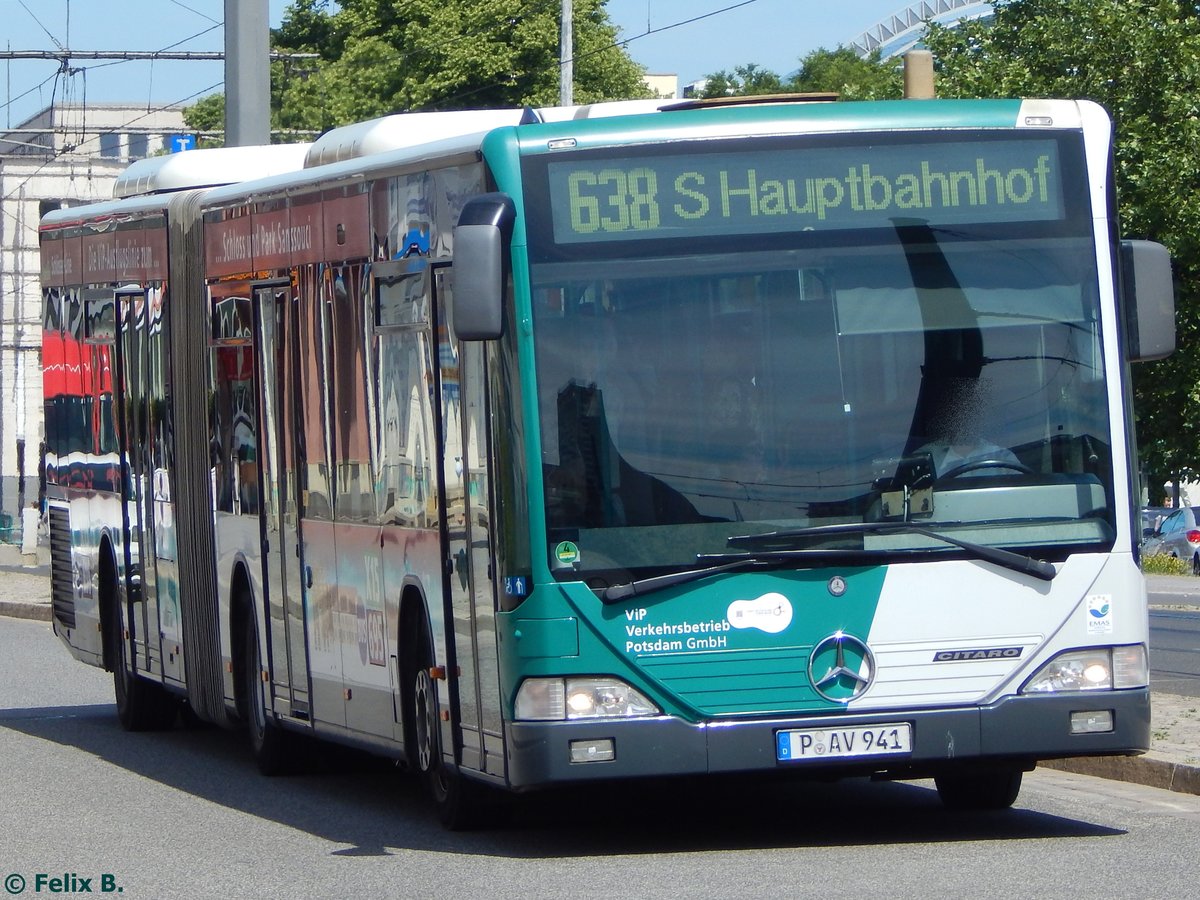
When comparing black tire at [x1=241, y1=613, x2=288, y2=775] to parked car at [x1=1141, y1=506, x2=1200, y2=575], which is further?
parked car at [x1=1141, y1=506, x2=1200, y2=575]

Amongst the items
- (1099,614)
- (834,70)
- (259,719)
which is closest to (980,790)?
(1099,614)

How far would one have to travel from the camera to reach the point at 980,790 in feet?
35.0

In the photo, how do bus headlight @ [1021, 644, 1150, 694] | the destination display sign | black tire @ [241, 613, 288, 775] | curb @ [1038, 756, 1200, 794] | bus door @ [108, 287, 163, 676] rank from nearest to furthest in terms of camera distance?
the destination display sign → bus headlight @ [1021, 644, 1150, 694] → curb @ [1038, 756, 1200, 794] → black tire @ [241, 613, 288, 775] → bus door @ [108, 287, 163, 676]

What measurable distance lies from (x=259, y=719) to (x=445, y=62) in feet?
162

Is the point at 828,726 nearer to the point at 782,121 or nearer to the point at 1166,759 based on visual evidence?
the point at 782,121

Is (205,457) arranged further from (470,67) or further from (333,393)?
(470,67)

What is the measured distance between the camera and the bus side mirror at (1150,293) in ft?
31.4

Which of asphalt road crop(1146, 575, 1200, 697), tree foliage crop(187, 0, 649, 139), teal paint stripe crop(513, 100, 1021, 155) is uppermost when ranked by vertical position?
tree foliage crop(187, 0, 649, 139)

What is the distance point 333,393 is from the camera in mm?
11609

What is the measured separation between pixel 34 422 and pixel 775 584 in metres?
74.2

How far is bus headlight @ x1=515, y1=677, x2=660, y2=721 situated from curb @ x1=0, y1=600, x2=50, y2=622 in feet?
71.2

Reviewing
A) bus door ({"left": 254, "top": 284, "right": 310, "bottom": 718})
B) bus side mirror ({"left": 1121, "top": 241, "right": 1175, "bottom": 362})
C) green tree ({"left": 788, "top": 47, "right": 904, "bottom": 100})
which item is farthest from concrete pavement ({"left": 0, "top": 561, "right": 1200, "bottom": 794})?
green tree ({"left": 788, "top": 47, "right": 904, "bottom": 100})

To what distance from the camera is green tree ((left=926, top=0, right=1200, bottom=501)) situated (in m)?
37.8

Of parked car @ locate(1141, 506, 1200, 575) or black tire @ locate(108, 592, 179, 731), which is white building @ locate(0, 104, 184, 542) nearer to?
parked car @ locate(1141, 506, 1200, 575)
